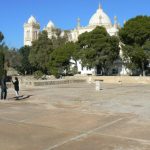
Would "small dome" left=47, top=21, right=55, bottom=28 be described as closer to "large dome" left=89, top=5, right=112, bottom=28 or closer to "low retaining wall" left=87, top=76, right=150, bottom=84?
"large dome" left=89, top=5, right=112, bottom=28

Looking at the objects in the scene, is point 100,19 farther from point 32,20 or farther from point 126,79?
point 126,79

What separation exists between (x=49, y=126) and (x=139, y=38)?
4424cm

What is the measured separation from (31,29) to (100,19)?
1264 inches

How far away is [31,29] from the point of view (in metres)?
118

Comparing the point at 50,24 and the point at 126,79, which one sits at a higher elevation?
the point at 50,24

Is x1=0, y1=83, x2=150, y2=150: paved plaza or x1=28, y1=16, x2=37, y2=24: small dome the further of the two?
x1=28, y1=16, x2=37, y2=24: small dome

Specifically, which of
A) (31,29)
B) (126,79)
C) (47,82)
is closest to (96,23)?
(31,29)

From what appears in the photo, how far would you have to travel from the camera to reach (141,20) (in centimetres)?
5556

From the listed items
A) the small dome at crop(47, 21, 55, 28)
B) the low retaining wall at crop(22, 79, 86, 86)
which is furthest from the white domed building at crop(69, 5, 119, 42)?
the low retaining wall at crop(22, 79, 86, 86)

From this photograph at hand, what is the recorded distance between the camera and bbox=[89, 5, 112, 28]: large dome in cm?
9400

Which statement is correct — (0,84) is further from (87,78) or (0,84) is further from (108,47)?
(108,47)

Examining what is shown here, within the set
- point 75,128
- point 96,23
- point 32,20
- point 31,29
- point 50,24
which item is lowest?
point 75,128

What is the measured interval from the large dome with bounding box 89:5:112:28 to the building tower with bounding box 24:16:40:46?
27317 millimetres

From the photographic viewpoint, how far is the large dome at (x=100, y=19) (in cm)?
9400
